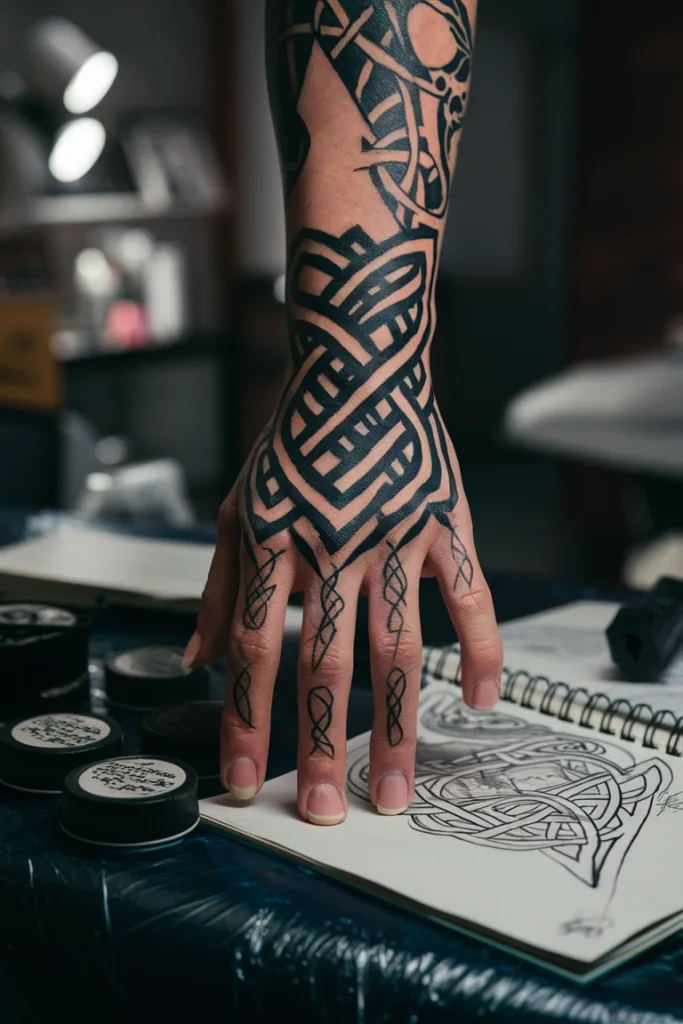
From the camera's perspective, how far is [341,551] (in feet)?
1.86

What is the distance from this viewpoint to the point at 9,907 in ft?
1.66

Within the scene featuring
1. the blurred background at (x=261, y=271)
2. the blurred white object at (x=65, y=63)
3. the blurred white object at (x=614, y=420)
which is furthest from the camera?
the blurred white object at (x=65, y=63)

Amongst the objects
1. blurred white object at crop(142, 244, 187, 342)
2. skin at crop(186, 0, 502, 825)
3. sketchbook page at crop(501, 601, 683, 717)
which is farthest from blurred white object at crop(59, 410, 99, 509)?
blurred white object at crop(142, 244, 187, 342)

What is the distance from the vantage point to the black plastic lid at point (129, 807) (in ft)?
1.67

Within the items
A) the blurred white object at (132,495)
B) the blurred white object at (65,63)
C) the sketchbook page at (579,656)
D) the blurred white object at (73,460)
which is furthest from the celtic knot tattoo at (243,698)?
the blurred white object at (65,63)

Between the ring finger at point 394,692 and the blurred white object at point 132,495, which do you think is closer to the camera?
the ring finger at point 394,692

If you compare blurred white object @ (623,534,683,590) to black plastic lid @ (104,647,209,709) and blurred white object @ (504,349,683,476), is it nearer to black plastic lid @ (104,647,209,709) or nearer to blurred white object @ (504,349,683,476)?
blurred white object @ (504,349,683,476)

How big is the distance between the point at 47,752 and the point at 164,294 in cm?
369

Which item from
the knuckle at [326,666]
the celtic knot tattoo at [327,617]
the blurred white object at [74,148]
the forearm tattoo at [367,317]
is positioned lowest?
the knuckle at [326,666]

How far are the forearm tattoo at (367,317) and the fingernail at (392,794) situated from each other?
0.23ft

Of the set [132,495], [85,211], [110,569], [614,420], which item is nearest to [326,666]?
[110,569]

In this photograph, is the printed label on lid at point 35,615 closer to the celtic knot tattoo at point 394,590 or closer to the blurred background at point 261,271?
the celtic knot tattoo at point 394,590

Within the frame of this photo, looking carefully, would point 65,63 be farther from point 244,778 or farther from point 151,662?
point 244,778

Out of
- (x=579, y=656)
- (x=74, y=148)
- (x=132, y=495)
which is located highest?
(x=74, y=148)
